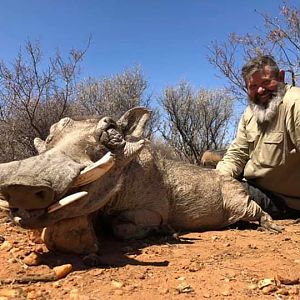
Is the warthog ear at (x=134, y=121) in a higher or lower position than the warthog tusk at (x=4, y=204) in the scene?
higher

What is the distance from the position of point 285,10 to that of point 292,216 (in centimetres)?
1284

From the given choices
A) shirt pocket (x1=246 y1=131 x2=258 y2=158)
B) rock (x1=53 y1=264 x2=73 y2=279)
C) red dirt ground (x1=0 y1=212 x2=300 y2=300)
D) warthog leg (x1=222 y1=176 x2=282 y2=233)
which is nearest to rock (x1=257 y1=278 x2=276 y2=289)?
red dirt ground (x1=0 y1=212 x2=300 y2=300)

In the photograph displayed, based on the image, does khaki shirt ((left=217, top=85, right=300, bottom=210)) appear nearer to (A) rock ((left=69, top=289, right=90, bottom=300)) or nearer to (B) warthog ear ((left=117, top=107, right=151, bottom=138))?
(B) warthog ear ((left=117, top=107, right=151, bottom=138))

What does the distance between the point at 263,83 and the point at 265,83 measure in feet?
0.07

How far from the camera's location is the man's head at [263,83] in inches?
185

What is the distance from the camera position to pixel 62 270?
8.33ft

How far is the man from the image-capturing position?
4598 mm

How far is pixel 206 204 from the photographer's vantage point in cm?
425

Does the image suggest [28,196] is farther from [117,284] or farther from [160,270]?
[160,270]

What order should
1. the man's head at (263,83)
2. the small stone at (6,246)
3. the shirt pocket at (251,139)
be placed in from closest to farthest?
the small stone at (6,246) < the man's head at (263,83) < the shirt pocket at (251,139)

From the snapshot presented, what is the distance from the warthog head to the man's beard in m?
1.63

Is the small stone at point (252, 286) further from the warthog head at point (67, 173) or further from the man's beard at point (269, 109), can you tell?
the man's beard at point (269, 109)

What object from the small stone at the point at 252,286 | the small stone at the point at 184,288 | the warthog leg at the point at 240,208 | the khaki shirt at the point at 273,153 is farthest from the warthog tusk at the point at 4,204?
the khaki shirt at the point at 273,153

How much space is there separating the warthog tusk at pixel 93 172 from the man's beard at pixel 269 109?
235 cm
